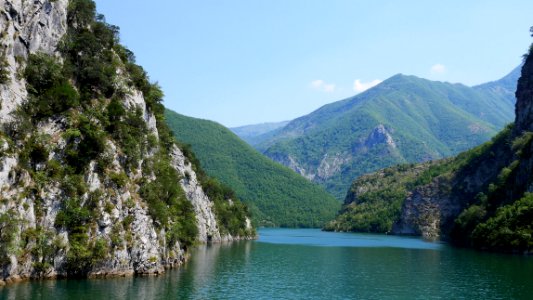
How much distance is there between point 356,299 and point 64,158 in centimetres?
3593

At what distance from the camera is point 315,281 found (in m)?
67.4

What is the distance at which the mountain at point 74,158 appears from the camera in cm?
5300

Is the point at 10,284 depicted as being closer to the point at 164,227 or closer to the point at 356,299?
the point at 164,227

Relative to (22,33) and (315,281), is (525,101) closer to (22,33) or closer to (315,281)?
(315,281)

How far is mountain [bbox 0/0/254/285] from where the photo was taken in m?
53.0

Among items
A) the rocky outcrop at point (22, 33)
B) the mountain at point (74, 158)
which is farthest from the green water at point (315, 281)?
the rocky outcrop at point (22, 33)

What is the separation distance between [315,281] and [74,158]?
3386cm

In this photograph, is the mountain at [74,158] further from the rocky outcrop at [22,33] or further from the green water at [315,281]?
the green water at [315,281]

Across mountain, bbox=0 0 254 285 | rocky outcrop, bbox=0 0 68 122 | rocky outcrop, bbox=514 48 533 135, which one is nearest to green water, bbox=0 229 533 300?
mountain, bbox=0 0 254 285

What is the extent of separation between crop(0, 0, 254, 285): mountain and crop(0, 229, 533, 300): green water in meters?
3.22

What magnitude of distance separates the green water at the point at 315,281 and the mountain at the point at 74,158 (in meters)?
3.22

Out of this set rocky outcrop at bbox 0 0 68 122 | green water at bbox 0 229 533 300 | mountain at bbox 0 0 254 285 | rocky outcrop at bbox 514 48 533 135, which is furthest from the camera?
rocky outcrop at bbox 514 48 533 135

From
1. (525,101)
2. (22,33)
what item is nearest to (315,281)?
(22,33)

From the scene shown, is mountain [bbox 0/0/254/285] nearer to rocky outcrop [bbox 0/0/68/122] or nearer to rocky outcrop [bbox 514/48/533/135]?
rocky outcrop [bbox 0/0/68/122]
